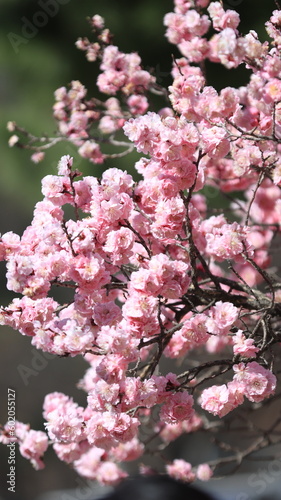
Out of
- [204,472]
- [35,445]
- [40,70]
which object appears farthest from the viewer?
[40,70]

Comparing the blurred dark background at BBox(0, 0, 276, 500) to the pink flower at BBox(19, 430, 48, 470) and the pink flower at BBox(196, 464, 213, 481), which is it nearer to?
the pink flower at BBox(196, 464, 213, 481)

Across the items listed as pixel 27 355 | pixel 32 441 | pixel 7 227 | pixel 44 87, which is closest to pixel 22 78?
pixel 44 87

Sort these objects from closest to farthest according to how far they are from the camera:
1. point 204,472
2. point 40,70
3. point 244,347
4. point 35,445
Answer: point 244,347 → point 35,445 → point 204,472 → point 40,70

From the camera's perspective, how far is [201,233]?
1.84m

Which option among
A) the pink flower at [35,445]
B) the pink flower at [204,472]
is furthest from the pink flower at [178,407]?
the pink flower at [204,472]

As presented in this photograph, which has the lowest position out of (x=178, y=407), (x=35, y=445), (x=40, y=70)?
(x=178, y=407)

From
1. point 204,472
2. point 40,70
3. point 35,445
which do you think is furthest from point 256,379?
point 40,70

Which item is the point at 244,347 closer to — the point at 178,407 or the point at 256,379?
the point at 256,379

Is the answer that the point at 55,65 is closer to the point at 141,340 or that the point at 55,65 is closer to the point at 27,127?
the point at 27,127

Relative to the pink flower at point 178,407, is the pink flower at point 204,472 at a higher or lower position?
higher

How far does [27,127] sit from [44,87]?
0.46 metres

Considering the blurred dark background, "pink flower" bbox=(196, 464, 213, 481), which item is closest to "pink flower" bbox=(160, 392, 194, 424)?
"pink flower" bbox=(196, 464, 213, 481)

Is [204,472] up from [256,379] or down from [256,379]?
up

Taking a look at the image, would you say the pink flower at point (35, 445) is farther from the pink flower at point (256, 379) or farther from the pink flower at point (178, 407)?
the pink flower at point (256, 379)
